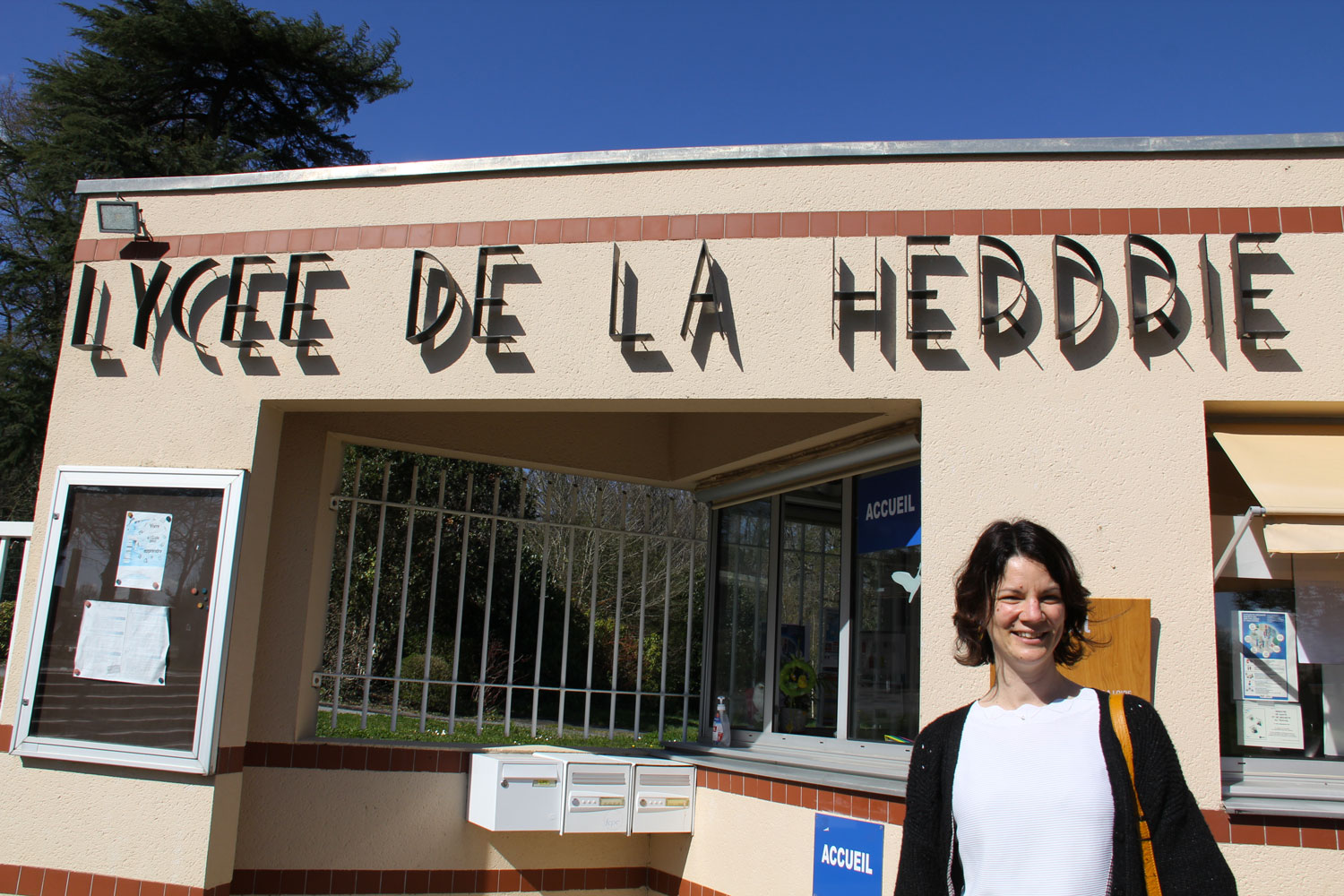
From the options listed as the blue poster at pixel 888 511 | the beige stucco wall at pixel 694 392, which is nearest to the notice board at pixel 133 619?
the beige stucco wall at pixel 694 392

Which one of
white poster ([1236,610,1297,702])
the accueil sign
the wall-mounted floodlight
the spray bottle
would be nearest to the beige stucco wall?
the accueil sign

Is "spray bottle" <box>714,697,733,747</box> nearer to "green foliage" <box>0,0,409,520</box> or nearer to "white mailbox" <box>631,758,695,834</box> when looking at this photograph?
"white mailbox" <box>631,758,695,834</box>

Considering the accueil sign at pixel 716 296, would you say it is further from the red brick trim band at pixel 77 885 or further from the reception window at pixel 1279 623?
the red brick trim band at pixel 77 885

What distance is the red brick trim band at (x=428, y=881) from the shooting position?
5352 millimetres

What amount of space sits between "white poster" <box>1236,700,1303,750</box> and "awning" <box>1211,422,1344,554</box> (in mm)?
758

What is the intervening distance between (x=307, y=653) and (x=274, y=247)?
7.48 ft

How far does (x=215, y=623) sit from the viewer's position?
492 cm

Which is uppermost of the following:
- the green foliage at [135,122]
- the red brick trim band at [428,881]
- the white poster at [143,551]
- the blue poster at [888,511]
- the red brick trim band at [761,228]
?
the green foliage at [135,122]

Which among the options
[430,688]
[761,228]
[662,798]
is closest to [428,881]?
Result: [662,798]

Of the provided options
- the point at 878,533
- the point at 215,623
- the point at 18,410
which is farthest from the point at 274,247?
the point at 18,410

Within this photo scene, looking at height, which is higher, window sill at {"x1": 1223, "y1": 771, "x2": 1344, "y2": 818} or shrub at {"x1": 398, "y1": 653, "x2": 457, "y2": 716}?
window sill at {"x1": 1223, "y1": 771, "x2": 1344, "y2": 818}

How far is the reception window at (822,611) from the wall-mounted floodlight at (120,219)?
4048mm

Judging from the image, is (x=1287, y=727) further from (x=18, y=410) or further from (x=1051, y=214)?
(x=18, y=410)

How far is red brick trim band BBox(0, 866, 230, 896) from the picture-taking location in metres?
4.73
